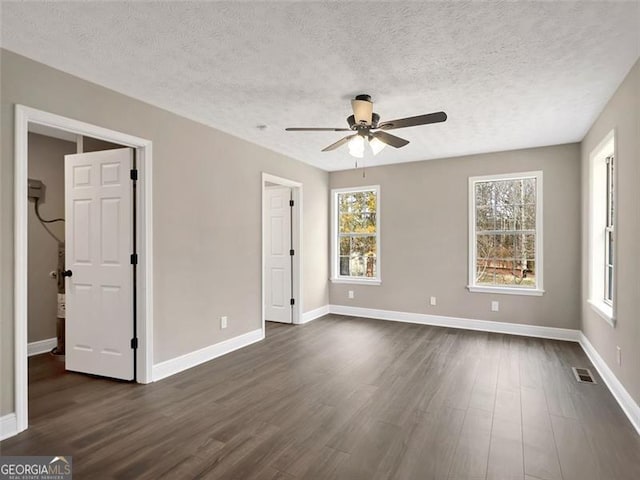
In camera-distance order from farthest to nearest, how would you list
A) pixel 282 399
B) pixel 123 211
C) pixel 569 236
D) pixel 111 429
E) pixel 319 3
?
1. pixel 569 236
2. pixel 123 211
3. pixel 282 399
4. pixel 111 429
5. pixel 319 3

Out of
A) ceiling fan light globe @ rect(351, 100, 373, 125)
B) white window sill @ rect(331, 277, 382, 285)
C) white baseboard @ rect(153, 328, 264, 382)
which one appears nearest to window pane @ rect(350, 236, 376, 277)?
white window sill @ rect(331, 277, 382, 285)

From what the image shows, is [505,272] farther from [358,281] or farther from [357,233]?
[357,233]

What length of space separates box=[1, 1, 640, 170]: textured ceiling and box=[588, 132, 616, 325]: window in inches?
23.4

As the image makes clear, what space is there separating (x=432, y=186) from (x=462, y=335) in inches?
91.9

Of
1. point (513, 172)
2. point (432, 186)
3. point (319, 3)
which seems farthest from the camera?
point (432, 186)

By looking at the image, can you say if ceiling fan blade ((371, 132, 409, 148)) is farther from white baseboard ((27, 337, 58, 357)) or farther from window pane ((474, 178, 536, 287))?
white baseboard ((27, 337, 58, 357))

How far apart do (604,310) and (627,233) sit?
3.62 ft

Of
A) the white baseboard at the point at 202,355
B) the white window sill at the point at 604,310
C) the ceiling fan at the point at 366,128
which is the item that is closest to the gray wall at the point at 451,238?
the white window sill at the point at 604,310

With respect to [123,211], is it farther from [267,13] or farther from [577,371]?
[577,371]

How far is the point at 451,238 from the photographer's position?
5.60 metres

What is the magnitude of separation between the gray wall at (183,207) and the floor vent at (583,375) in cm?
367

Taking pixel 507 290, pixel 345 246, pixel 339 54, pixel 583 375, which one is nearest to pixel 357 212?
pixel 345 246

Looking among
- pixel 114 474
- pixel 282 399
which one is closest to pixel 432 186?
pixel 282 399

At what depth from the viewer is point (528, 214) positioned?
16.9 ft
